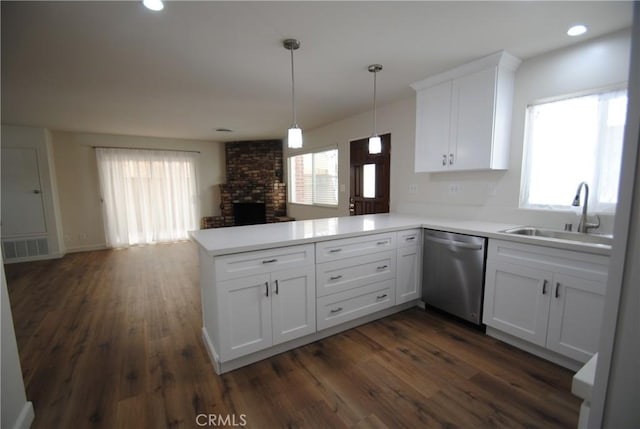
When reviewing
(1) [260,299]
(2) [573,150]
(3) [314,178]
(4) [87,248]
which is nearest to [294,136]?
(1) [260,299]

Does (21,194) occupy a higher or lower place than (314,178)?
lower

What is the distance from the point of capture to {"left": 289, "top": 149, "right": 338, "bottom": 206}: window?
5027 mm

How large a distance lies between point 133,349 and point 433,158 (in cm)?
332

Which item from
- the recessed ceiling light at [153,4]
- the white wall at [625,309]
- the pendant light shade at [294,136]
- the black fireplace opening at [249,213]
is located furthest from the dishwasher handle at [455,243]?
the black fireplace opening at [249,213]

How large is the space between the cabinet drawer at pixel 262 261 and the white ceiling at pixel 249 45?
1571 millimetres

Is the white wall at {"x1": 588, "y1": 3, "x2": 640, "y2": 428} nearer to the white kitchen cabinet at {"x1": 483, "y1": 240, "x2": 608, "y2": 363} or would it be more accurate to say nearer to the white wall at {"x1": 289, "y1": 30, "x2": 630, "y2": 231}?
the white kitchen cabinet at {"x1": 483, "y1": 240, "x2": 608, "y2": 363}

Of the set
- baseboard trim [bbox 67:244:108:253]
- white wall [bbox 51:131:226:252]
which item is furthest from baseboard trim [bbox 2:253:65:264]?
white wall [bbox 51:131:226:252]

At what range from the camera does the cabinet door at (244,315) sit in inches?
72.2

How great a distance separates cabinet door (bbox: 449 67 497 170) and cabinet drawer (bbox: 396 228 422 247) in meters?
0.78

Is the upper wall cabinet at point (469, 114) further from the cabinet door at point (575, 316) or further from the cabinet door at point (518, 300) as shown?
the cabinet door at point (575, 316)

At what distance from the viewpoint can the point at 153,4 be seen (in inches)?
64.7

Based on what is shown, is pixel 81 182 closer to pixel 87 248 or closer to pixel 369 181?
pixel 87 248

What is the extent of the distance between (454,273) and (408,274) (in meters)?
0.42

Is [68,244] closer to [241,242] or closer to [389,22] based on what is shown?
[241,242]
